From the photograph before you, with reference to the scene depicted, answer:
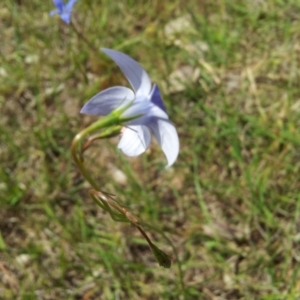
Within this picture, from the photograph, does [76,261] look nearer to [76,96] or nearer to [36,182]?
[36,182]

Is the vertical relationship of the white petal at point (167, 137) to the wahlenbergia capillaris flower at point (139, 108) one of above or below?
below

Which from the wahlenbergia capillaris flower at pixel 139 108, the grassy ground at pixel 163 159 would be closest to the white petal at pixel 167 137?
the wahlenbergia capillaris flower at pixel 139 108

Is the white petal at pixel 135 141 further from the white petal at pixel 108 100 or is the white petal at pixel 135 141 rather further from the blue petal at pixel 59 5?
the blue petal at pixel 59 5

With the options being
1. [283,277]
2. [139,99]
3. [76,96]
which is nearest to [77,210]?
[76,96]

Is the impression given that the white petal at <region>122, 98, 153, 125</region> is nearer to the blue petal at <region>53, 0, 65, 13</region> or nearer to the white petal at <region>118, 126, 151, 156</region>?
the white petal at <region>118, 126, 151, 156</region>

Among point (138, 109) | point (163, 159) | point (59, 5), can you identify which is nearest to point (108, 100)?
point (138, 109)

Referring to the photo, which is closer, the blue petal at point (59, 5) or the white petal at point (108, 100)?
the white petal at point (108, 100)

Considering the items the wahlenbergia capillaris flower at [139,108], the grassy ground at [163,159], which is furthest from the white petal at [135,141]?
the grassy ground at [163,159]
